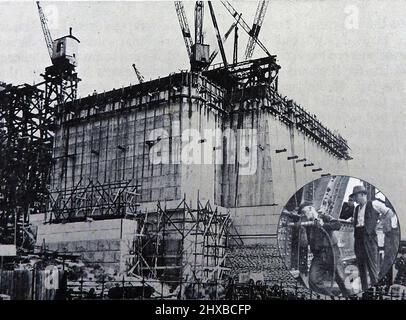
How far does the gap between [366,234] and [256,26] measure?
18219 millimetres

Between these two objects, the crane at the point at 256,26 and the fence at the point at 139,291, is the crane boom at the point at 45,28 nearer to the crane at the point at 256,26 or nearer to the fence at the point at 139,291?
the crane at the point at 256,26

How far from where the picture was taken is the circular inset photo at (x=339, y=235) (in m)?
31.0

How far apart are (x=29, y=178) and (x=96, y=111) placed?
401 inches

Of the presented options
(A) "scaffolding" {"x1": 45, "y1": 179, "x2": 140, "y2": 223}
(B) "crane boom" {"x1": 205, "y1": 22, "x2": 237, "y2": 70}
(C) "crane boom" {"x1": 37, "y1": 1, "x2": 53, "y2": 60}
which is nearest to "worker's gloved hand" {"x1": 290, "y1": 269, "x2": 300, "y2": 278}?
(A) "scaffolding" {"x1": 45, "y1": 179, "x2": 140, "y2": 223}

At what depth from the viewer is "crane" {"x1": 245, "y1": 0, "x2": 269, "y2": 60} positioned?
35750 millimetres

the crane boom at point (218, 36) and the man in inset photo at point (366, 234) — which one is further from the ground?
the crane boom at point (218, 36)

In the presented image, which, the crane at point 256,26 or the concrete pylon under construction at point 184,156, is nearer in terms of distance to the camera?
the crane at point 256,26

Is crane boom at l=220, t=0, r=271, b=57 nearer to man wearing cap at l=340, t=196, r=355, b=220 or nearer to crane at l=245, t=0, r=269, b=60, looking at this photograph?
crane at l=245, t=0, r=269, b=60

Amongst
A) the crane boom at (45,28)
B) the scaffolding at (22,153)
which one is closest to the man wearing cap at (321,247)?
the crane boom at (45,28)

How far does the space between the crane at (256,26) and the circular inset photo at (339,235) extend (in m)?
11.9

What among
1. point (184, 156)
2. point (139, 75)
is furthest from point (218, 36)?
point (184, 156)

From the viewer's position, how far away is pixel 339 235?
107ft

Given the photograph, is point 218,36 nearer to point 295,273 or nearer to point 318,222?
point 318,222
